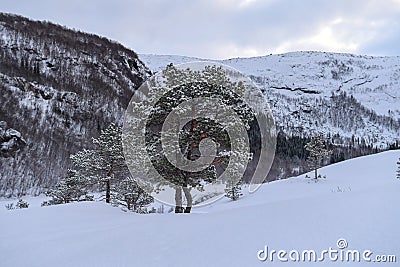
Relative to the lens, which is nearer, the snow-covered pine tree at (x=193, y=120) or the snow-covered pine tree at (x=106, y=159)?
the snow-covered pine tree at (x=193, y=120)

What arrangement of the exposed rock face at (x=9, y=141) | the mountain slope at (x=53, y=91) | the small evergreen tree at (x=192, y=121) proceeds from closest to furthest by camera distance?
the small evergreen tree at (x=192, y=121), the exposed rock face at (x=9, y=141), the mountain slope at (x=53, y=91)

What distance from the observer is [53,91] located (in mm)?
61250

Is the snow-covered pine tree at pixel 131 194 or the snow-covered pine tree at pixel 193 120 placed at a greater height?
the snow-covered pine tree at pixel 193 120

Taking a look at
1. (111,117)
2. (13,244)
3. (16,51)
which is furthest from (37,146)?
Result: (13,244)

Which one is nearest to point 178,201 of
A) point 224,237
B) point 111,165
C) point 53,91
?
point 111,165

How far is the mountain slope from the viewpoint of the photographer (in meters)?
42.1

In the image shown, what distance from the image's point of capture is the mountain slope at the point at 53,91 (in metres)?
42.1

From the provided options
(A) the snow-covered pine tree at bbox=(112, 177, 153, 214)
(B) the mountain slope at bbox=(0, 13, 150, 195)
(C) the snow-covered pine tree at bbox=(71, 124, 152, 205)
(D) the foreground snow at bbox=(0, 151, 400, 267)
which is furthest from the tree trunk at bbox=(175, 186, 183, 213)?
(B) the mountain slope at bbox=(0, 13, 150, 195)

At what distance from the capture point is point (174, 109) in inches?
425

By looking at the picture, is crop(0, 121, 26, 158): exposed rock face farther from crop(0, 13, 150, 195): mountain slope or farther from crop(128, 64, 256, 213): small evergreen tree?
crop(128, 64, 256, 213): small evergreen tree

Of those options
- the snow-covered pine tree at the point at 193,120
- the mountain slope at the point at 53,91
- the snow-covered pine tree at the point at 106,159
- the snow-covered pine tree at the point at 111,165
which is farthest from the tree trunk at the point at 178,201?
the mountain slope at the point at 53,91

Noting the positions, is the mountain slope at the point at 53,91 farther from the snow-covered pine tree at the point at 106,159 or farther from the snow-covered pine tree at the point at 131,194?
the snow-covered pine tree at the point at 131,194

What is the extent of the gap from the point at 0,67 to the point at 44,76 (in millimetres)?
8289

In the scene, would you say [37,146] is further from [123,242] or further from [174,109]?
[123,242]
